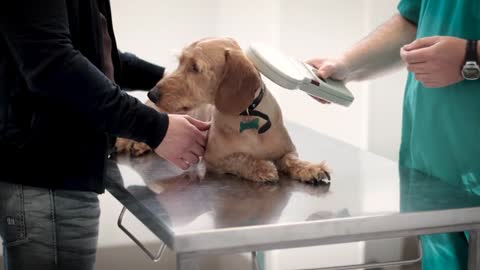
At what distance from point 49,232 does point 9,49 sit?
1.04ft

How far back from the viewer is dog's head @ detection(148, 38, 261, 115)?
4.37 ft

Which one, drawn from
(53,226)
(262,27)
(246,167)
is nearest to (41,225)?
(53,226)

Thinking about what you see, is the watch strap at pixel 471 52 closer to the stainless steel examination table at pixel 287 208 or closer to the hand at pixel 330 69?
the stainless steel examination table at pixel 287 208

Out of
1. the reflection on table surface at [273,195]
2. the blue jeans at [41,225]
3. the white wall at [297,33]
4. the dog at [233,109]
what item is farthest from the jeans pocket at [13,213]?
the white wall at [297,33]

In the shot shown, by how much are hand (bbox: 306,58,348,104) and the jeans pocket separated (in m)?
0.64

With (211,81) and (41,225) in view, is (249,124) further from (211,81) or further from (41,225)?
(41,225)

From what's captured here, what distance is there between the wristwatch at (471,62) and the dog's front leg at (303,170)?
314 millimetres

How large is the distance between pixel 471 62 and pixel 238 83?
16.7 inches

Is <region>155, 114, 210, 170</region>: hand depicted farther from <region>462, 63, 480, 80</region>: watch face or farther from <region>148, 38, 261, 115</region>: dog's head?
<region>462, 63, 480, 80</region>: watch face

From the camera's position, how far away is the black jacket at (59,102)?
1.06 meters

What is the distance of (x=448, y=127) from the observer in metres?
1.34

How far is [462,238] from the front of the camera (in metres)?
1.34

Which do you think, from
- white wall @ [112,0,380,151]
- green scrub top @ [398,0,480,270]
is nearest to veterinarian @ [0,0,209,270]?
green scrub top @ [398,0,480,270]

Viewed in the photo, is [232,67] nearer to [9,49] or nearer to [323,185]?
[323,185]
